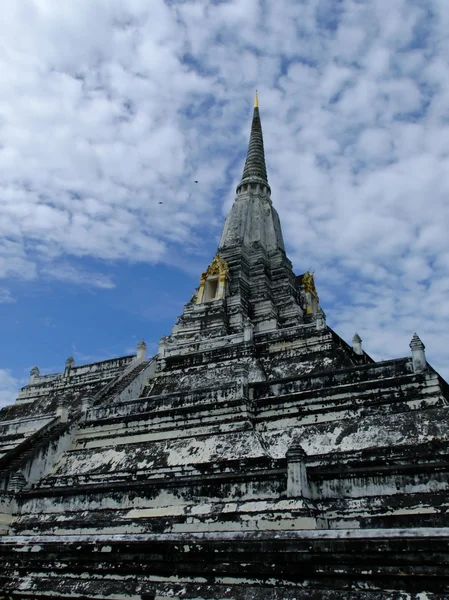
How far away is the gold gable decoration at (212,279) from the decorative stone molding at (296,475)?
17.3 meters

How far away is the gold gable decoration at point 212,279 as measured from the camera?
1110 inches

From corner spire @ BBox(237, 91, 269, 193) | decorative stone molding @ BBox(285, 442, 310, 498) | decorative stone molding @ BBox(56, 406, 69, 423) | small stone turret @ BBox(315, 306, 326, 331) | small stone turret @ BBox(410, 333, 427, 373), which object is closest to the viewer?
decorative stone molding @ BBox(285, 442, 310, 498)

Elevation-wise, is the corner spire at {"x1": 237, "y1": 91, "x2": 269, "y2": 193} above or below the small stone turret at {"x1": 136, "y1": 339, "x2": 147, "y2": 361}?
above

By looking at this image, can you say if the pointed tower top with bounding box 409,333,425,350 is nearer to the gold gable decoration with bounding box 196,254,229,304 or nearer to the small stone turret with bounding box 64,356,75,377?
the gold gable decoration with bounding box 196,254,229,304

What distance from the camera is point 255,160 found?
37312mm

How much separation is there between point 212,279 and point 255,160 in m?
12.8

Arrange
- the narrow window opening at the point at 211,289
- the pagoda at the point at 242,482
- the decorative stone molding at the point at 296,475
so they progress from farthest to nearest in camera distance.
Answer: the narrow window opening at the point at 211,289 < the decorative stone molding at the point at 296,475 < the pagoda at the point at 242,482

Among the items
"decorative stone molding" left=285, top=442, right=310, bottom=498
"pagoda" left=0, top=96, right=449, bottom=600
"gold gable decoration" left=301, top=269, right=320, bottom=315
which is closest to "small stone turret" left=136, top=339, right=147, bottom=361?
"pagoda" left=0, top=96, right=449, bottom=600

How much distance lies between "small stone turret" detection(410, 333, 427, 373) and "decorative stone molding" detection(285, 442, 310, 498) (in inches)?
190

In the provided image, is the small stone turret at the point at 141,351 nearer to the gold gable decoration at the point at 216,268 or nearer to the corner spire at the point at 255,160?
the gold gable decoration at the point at 216,268

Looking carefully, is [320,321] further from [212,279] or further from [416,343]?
[212,279]

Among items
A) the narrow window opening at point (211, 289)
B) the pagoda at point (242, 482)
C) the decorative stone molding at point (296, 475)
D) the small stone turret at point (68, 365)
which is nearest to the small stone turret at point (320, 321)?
the pagoda at point (242, 482)

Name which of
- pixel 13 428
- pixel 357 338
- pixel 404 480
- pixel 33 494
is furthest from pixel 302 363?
pixel 13 428

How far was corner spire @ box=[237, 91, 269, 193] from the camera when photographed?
36.0m
